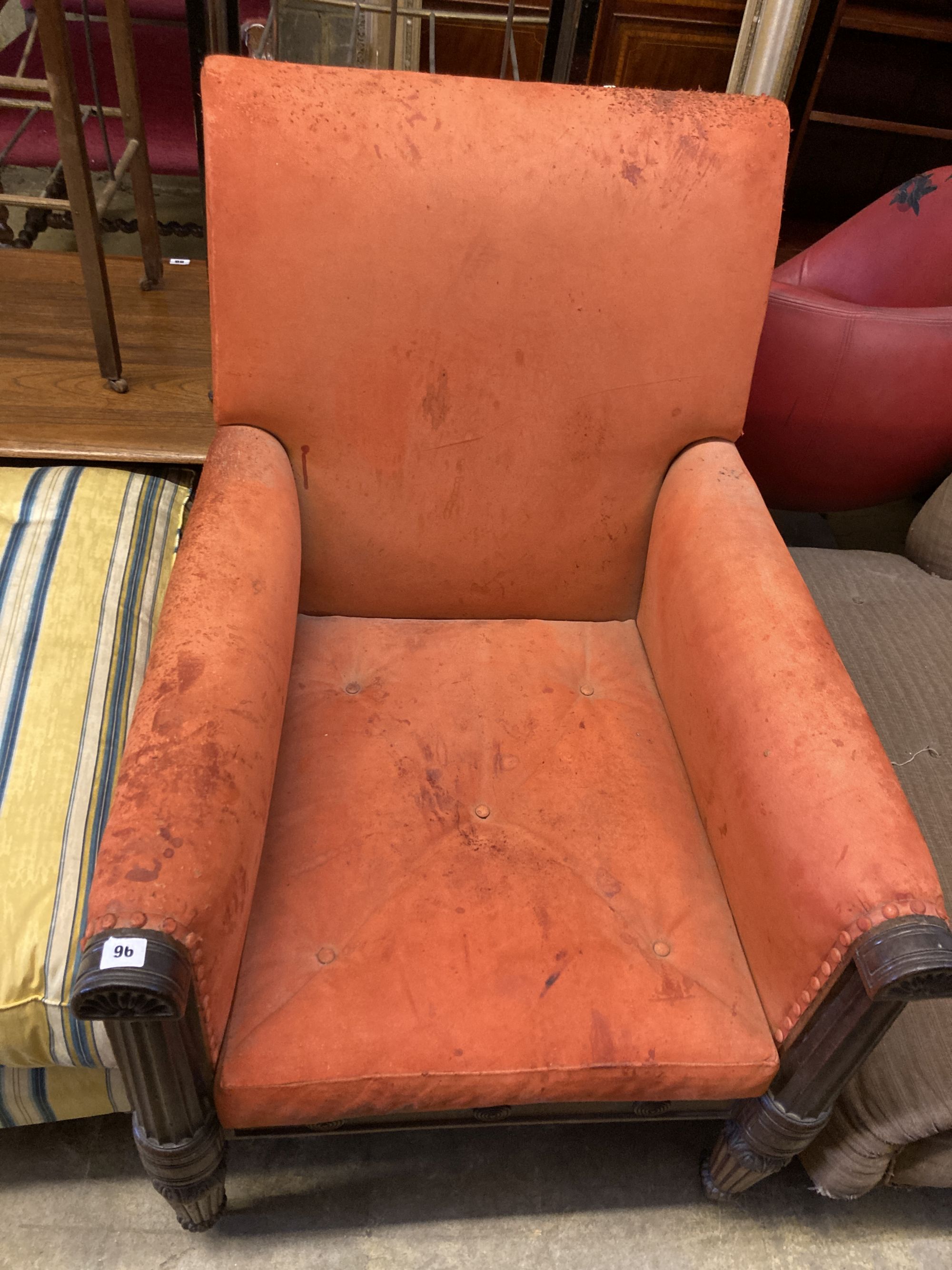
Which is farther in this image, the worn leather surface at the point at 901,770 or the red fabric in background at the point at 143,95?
the red fabric in background at the point at 143,95

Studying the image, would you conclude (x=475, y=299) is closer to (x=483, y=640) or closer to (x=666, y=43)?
(x=483, y=640)

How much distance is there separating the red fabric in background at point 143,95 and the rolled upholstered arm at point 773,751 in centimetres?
155

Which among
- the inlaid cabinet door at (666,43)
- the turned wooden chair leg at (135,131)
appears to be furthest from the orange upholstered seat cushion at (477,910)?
the inlaid cabinet door at (666,43)

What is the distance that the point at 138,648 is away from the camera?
117cm

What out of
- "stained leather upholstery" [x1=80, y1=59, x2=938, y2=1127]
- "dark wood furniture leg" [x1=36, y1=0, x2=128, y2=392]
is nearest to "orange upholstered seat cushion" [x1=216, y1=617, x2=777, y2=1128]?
"stained leather upholstery" [x1=80, y1=59, x2=938, y2=1127]

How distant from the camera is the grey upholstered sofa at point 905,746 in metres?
0.95

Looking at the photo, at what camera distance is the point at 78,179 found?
1.39 meters

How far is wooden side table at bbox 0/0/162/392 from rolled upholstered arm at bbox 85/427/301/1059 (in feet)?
2.15

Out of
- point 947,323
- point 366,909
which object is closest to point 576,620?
point 366,909

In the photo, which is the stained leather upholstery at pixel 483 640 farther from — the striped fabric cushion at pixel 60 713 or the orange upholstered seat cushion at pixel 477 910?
the striped fabric cushion at pixel 60 713

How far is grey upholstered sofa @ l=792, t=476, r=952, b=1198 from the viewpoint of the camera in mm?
952

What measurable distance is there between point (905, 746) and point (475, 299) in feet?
2.72

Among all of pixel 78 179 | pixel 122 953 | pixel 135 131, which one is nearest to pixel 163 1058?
pixel 122 953

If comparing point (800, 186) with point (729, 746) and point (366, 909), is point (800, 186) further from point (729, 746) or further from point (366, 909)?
A: point (366, 909)
